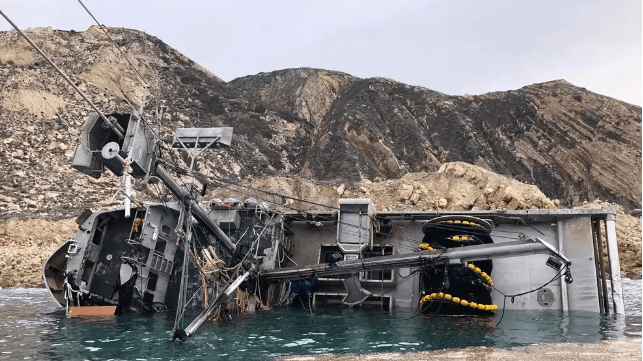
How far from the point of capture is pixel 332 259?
17141 millimetres

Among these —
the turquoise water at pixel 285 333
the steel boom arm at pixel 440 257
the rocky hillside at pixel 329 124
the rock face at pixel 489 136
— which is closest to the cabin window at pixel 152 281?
the turquoise water at pixel 285 333

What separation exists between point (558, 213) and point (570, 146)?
41.2m

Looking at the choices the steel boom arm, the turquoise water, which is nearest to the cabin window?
the turquoise water

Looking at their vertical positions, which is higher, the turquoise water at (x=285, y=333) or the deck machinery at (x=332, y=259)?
the deck machinery at (x=332, y=259)

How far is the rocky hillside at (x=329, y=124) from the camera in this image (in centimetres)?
4516

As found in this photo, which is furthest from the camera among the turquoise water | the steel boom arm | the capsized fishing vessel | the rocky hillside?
the rocky hillside

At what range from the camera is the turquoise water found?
9547mm

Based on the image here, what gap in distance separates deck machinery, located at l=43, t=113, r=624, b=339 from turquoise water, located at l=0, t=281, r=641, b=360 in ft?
2.38

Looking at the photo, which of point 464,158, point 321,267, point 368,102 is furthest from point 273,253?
point 368,102

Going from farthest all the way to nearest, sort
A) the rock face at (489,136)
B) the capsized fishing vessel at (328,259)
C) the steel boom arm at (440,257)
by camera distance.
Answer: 1. the rock face at (489,136)
2. the capsized fishing vessel at (328,259)
3. the steel boom arm at (440,257)

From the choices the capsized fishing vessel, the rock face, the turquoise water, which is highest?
the rock face

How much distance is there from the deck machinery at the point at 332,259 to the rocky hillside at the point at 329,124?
25005mm

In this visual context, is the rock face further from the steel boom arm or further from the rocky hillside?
the steel boom arm

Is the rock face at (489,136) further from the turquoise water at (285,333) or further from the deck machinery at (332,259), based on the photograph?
the turquoise water at (285,333)
